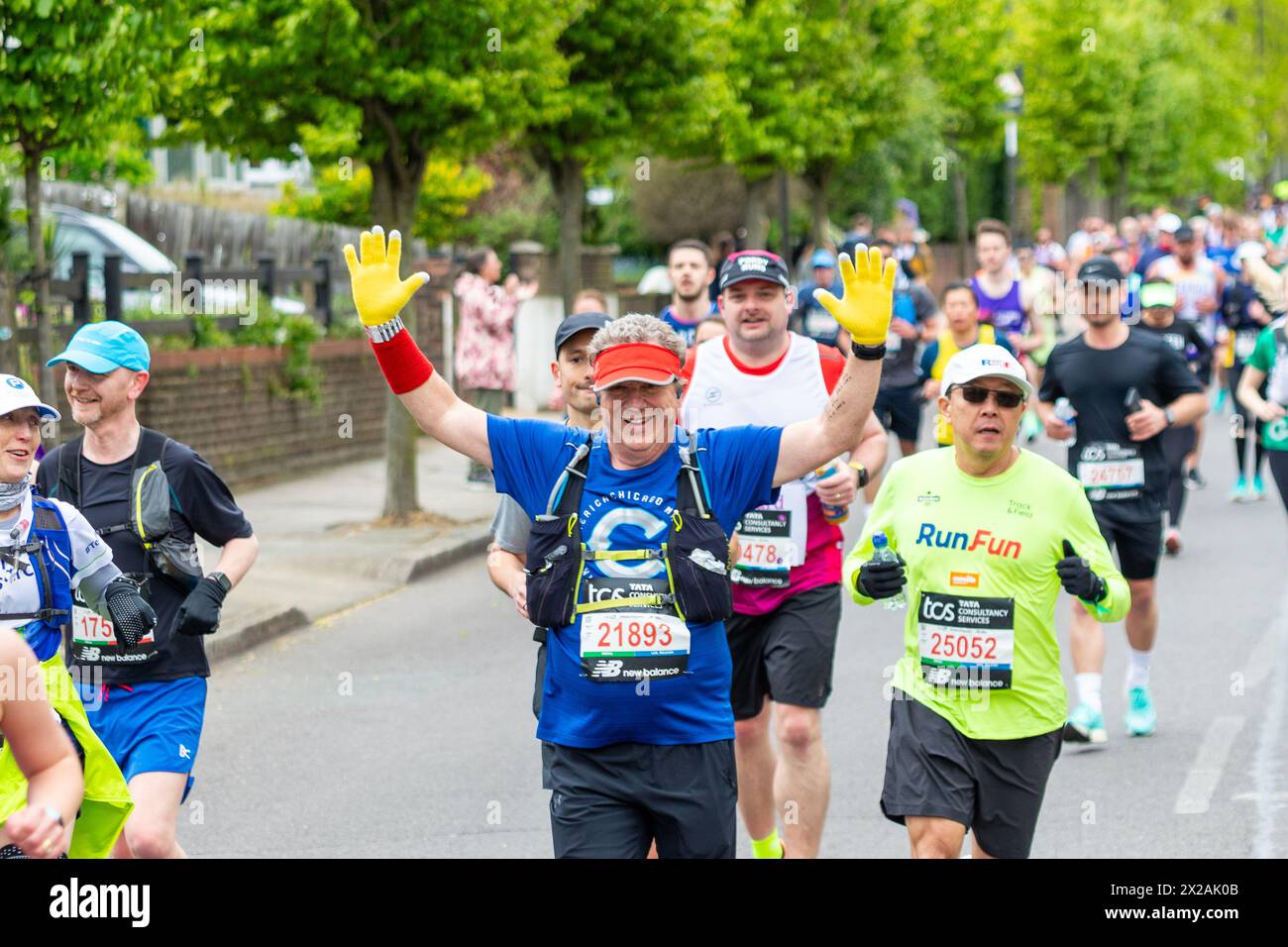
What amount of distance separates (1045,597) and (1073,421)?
383 centimetres

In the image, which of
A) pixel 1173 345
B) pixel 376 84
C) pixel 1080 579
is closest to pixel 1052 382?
pixel 1173 345

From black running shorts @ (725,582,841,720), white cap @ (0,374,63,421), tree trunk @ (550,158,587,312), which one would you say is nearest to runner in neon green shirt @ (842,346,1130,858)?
black running shorts @ (725,582,841,720)

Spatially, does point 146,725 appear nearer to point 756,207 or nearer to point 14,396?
point 14,396

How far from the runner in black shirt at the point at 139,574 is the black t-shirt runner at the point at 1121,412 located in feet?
15.1

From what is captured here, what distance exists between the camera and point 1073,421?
916 centimetres

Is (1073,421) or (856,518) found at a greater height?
(1073,421)

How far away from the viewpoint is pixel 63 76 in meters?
9.79

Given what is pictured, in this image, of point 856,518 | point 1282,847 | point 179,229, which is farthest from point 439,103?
point 179,229

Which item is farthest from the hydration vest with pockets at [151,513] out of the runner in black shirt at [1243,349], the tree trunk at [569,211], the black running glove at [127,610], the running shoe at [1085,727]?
the tree trunk at [569,211]

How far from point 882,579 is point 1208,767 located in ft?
11.0

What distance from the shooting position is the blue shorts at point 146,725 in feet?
18.2

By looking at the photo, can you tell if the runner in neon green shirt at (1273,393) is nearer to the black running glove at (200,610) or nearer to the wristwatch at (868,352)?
the wristwatch at (868,352)

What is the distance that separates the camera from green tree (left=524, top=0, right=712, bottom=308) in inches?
700
